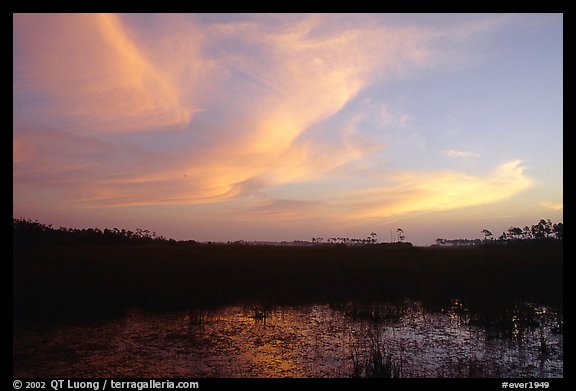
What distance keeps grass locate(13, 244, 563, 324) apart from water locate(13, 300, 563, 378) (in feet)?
7.39

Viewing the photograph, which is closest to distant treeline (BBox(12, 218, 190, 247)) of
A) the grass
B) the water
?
the grass

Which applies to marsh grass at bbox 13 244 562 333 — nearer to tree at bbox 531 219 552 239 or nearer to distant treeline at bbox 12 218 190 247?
distant treeline at bbox 12 218 190 247

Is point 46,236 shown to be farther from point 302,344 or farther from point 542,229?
point 542,229

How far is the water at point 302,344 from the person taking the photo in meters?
9.45

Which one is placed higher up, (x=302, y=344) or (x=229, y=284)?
(x=229, y=284)

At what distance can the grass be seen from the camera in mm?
16750

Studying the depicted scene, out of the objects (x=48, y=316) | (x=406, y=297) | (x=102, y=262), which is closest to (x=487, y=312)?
(x=406, y=297)

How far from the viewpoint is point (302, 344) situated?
11.5 metres

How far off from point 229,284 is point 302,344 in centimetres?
1039

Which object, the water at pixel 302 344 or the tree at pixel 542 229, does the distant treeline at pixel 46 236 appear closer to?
the water at pixel 302 344

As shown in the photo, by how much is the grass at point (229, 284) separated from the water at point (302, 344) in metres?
2.25

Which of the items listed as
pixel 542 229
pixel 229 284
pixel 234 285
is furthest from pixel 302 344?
pixel 542 229
